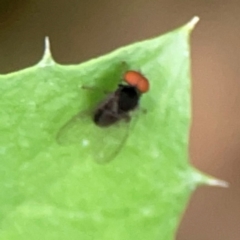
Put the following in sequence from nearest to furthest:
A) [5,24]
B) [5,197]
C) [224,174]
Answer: [5,197], [5,24], [224,174]

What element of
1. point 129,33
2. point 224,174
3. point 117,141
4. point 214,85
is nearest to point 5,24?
point 129,33

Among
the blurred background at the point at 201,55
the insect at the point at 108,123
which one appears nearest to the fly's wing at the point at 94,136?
the insect at the point at 108,123

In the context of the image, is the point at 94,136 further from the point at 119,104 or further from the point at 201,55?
the point at 201,55

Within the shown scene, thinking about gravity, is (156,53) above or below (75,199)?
above

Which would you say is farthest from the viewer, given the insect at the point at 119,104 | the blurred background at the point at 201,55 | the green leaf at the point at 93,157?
the blurred background at the point at 201,55

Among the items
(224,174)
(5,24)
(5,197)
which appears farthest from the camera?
(224,174)

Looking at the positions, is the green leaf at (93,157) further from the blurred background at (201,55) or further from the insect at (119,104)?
the blurred background at (201,55)

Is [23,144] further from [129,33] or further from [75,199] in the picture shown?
[129,33]

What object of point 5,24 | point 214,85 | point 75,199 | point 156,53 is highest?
point 156,53
